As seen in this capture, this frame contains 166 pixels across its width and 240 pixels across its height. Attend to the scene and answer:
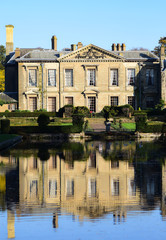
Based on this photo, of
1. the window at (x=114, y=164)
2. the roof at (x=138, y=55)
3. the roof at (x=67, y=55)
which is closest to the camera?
the window at (x=114, y=164)

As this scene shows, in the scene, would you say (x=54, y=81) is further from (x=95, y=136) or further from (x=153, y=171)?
(x=153, y=171)

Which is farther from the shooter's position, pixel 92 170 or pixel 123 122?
pixel 123 122

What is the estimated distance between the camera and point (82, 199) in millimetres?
12695

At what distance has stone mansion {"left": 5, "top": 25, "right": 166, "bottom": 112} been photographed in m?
64.3

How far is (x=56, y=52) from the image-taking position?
66812 mm

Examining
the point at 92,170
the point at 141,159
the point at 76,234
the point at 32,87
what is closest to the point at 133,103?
the point at 32,87

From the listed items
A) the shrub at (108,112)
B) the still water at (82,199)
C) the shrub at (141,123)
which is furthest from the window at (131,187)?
the shrub at (108,112)

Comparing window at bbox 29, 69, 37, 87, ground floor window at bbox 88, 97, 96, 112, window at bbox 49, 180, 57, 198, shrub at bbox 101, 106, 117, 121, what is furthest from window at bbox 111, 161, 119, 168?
window at bbox 29, 69, 37, 87

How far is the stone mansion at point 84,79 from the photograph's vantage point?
2532 inches

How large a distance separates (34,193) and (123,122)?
42269 millimetres

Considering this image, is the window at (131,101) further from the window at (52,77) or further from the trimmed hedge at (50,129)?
the trimmed hedge at (50,129)

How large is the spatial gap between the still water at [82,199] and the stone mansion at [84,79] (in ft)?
139

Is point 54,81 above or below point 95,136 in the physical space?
above

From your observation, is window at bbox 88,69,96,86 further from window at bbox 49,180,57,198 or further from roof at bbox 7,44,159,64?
window at bbox 49,180,57,198
